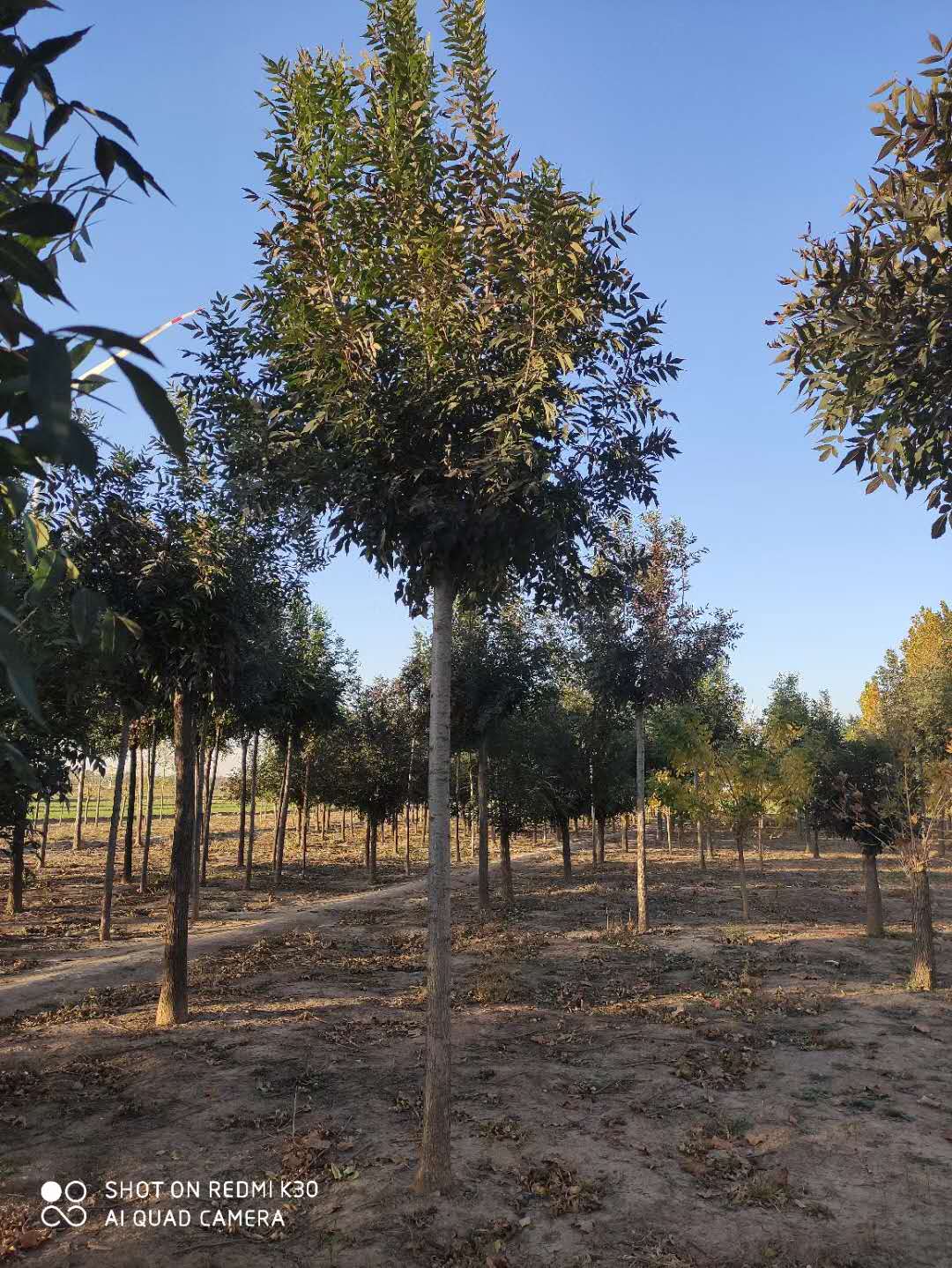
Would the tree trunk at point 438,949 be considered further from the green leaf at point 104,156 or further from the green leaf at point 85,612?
the green leaf at point 104,156

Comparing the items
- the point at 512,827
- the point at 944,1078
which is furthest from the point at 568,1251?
the point at 512,827

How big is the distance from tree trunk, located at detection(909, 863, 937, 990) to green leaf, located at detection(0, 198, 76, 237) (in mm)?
17993

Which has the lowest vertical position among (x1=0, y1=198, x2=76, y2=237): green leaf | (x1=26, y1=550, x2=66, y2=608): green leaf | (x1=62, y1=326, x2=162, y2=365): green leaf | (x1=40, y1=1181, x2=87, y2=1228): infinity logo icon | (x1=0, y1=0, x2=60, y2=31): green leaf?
(x1=40, y1=1181, x2=87, y2=1228): infinity logo icon

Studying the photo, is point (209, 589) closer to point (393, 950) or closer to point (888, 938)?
point (393, 950)

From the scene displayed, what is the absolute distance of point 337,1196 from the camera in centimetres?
748

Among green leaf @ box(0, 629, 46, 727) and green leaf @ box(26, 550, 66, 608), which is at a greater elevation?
green leaf @ box(26, 550, 66, 608)

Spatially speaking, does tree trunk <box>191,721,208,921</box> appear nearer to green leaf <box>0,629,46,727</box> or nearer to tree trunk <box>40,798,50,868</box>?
tree trunk <box>40,798,50,868</box>

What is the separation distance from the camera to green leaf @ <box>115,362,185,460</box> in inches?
50.4

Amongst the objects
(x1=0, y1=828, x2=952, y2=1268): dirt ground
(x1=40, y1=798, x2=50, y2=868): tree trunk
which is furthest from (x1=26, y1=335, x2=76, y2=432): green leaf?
(x1=0, y1=828, x2=952, y2=1268): dirt ground

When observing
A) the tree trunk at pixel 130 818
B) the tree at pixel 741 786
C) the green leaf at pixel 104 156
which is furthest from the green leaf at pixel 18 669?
the tree trunk at pixel 130 818

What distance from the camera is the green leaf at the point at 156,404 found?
4.20 ft

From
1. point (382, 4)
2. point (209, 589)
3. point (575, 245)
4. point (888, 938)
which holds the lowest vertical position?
point (888, 938)

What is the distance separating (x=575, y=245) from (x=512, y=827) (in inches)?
1005

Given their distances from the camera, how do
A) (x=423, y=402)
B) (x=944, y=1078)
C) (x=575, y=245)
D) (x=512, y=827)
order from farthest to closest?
(x=512, y=827) < (x=944, y=1078) < (x=423, y=402) < (x=575, y=245)
